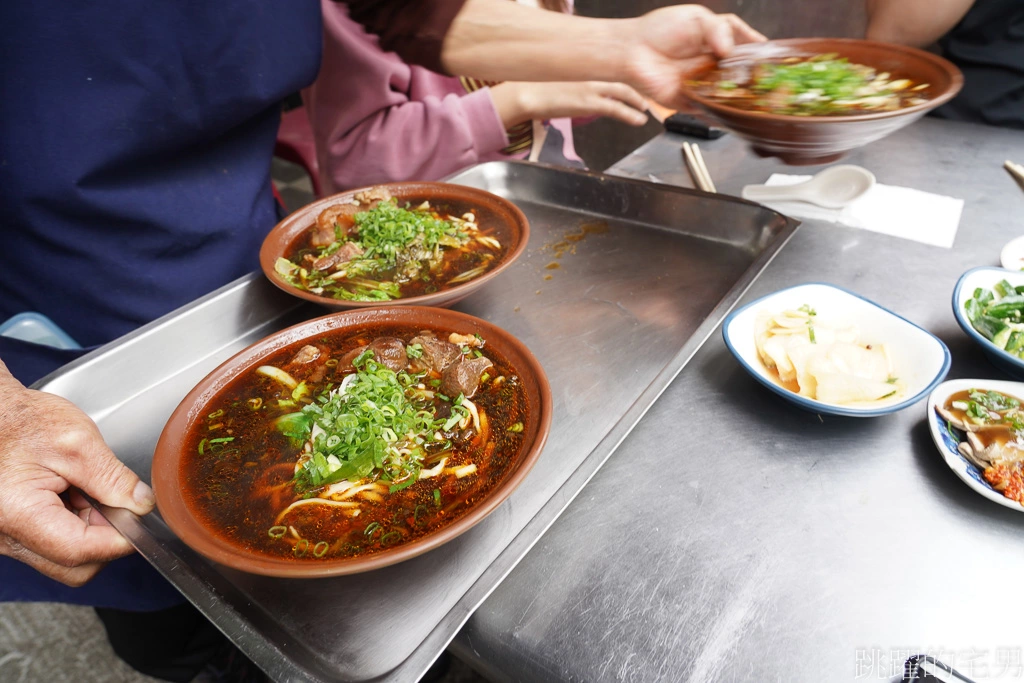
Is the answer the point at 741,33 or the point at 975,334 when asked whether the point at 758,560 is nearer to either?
the point at 975,334

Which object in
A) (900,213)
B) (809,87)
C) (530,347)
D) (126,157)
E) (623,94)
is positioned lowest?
(530,347)

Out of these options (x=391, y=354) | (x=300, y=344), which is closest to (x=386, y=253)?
(x=300, y=344)

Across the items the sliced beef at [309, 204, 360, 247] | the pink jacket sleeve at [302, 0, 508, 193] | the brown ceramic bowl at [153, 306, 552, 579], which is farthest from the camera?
the pink jacket sleeve at [302, 0, 508, 193]

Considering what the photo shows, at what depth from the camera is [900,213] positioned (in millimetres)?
2410

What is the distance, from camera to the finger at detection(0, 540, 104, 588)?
3.88 feet

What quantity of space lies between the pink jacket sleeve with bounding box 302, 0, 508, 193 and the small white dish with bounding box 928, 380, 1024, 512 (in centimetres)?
220

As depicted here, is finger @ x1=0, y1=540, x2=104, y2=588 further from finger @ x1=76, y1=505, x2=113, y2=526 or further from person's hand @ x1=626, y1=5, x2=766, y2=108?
person's hand @ x1=626, y1=5, x2=766, y2=108

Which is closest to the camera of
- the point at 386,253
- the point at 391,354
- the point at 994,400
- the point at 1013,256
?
the point at 994,400

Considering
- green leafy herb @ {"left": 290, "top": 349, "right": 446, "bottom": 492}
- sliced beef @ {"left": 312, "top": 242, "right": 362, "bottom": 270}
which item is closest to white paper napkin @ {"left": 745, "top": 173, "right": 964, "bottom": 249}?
sliced beef @ {"left": 312, "top": 242, "right": 362, "bottom": 270}

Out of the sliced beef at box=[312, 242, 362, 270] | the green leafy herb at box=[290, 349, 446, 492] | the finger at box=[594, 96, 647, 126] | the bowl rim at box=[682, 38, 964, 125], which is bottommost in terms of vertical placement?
the sliced beef at box=[312, 242, 362, 270]

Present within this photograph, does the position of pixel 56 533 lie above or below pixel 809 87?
below

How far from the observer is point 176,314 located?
5.93 feet

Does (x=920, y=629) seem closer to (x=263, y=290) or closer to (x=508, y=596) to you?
(x=508, y=596)

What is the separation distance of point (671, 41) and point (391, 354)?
1688 millimetres
